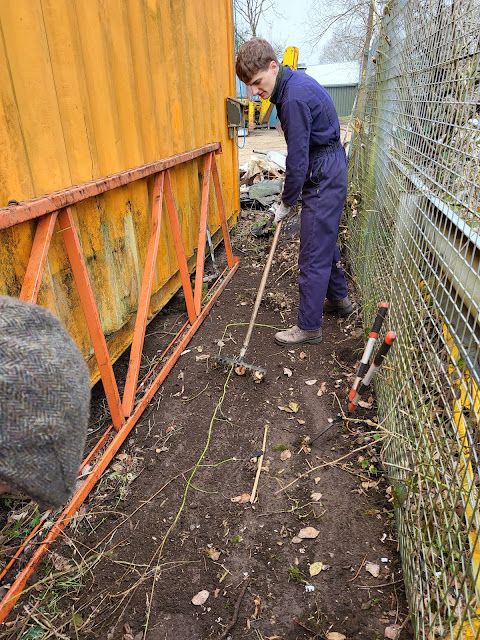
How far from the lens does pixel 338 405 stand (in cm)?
348

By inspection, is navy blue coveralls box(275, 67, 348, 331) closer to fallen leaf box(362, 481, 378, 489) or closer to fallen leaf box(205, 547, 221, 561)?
fallen leaf box(362, 481, 378, 489)

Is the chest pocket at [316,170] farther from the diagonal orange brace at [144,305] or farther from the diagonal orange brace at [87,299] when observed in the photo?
the diagonal orange brace at [87,299]

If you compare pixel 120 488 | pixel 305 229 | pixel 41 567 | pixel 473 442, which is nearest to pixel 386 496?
pixel 473 442

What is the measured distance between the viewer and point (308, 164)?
372cm

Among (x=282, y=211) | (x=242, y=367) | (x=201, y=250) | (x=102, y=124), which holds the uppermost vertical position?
(x=102, y=124)

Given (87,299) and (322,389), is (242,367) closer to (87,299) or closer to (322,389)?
(322,389)

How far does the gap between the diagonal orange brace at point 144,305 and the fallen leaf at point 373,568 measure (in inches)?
72.8

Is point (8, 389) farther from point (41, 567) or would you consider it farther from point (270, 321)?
point (270, 321)

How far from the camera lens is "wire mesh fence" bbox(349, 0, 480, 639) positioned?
1.56 m

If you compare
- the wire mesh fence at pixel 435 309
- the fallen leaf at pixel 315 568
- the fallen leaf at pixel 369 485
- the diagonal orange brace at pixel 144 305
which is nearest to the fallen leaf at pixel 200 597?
the fallen leaf at pixel 315 568

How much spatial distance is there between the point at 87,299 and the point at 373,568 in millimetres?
2195

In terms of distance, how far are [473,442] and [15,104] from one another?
254cm

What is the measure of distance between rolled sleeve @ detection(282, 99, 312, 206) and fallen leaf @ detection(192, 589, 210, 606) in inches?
119

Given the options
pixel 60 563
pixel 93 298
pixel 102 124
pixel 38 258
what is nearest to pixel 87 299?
pixel 93 298
